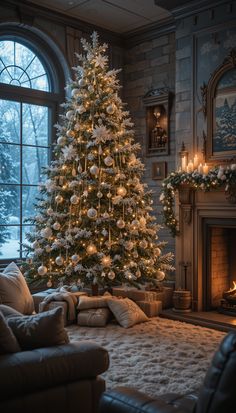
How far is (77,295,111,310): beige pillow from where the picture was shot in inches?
206

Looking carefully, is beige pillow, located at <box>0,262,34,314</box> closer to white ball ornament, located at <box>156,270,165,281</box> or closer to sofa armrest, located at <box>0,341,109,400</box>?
sofa armrest, located at <box>0,341,109,400</box>

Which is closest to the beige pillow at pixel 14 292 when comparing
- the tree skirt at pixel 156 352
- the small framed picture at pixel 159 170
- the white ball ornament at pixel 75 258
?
the tree skirt at pixel 156 352

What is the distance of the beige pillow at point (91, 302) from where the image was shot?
523 cm

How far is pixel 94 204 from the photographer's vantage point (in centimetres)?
534

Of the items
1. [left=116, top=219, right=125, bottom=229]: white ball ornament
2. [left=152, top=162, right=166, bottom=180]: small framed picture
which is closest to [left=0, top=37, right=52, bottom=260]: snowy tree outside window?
[left=116, top=219, right=125, bottom=229]: white ball ornament

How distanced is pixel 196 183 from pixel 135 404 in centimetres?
375

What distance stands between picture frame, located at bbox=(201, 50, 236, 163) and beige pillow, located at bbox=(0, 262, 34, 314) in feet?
8.76

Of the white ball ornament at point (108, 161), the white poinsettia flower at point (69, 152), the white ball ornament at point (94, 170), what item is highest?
the white poinsettia flower at point (69, 152)

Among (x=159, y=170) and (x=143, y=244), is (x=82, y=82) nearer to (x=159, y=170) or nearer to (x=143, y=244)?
(x=159, y=170)

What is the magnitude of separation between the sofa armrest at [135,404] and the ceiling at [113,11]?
16.8 ft

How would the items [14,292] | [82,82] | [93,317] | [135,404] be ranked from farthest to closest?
[82,82] → [93,317] → [14,292] → [135,404]

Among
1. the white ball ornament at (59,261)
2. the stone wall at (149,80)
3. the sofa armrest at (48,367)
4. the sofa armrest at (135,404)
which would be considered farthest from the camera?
the stone wall at (149,80)

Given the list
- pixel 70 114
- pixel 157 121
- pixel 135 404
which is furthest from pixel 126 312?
pixel 135 404

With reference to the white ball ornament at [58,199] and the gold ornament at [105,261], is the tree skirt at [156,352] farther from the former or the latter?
the white ball ornament at [58,199]
